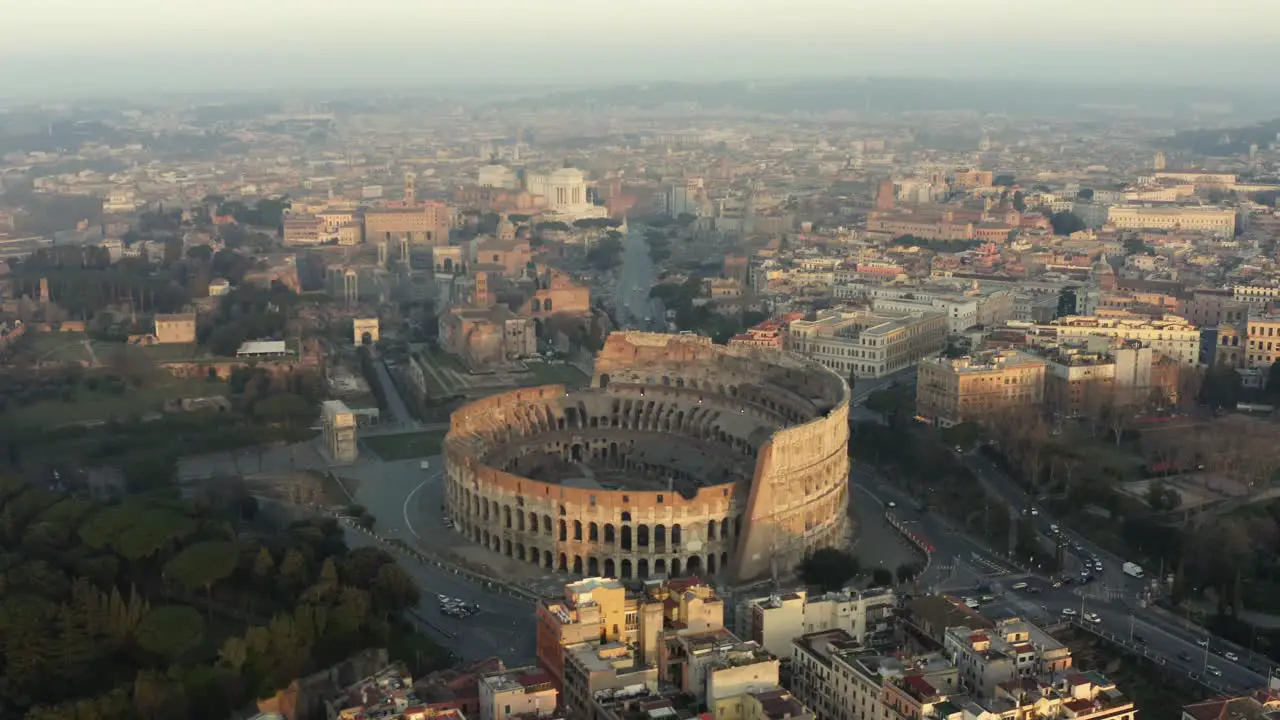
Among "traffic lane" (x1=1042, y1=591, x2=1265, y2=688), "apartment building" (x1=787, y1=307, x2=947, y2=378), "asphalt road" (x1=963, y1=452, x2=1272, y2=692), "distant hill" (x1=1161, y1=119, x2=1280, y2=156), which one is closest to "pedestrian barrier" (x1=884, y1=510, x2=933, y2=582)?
"asphalt road" (x1=963, y1=452, x2=1272, y2=692)

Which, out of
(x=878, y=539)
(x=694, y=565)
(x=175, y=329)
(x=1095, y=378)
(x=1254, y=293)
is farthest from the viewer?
(x=1254, y=293)

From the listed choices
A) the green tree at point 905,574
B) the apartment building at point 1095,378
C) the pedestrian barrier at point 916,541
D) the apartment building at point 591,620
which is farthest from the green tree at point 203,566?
the apartment building at point 1095,378

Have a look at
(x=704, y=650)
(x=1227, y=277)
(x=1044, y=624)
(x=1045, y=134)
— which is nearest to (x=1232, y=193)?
(x=1227, y=277)

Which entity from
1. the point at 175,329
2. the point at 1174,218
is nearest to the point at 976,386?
the point at 175,329

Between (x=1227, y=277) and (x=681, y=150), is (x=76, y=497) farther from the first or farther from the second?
(x=681, y=150)

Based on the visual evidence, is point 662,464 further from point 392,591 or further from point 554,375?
point 554,375
